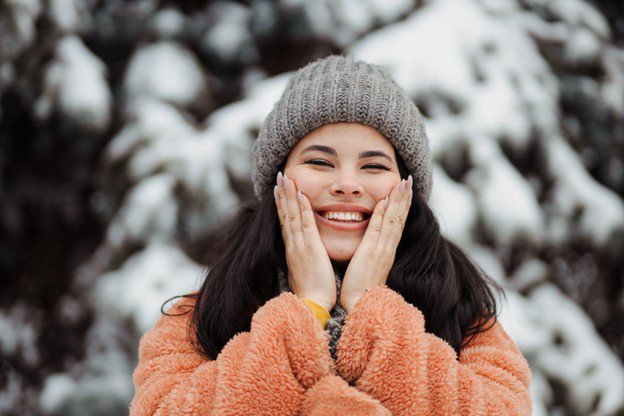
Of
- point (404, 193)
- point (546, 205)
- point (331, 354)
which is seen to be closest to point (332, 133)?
point (404, 193)

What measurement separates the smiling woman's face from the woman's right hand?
4 cm

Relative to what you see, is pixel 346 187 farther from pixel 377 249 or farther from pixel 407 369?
pixel 407 369

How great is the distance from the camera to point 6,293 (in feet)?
8.93

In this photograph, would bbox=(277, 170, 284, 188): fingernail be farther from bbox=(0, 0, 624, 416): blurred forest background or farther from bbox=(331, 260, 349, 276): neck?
bbox=(0, 0, 624, 416): blurred forest background

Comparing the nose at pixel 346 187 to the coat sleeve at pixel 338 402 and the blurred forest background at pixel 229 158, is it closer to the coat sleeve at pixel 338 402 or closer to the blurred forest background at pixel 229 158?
the coat sleeve at pixel 338 402

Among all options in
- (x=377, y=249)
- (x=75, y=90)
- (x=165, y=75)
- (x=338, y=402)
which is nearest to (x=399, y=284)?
(x=377, y=249)

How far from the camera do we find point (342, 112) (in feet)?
4.68

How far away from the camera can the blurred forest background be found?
2.50 m

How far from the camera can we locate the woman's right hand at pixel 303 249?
4.49 feet

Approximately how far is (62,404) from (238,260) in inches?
60.7

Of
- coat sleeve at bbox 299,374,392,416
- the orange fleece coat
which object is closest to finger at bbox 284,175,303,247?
the orange fleece coat

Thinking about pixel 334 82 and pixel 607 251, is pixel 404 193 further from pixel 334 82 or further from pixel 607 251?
pixel 607 251

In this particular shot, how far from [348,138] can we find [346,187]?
14cm

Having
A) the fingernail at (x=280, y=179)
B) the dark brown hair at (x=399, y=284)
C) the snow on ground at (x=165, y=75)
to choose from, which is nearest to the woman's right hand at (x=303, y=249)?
the fingernail at (x=280, y=179)
